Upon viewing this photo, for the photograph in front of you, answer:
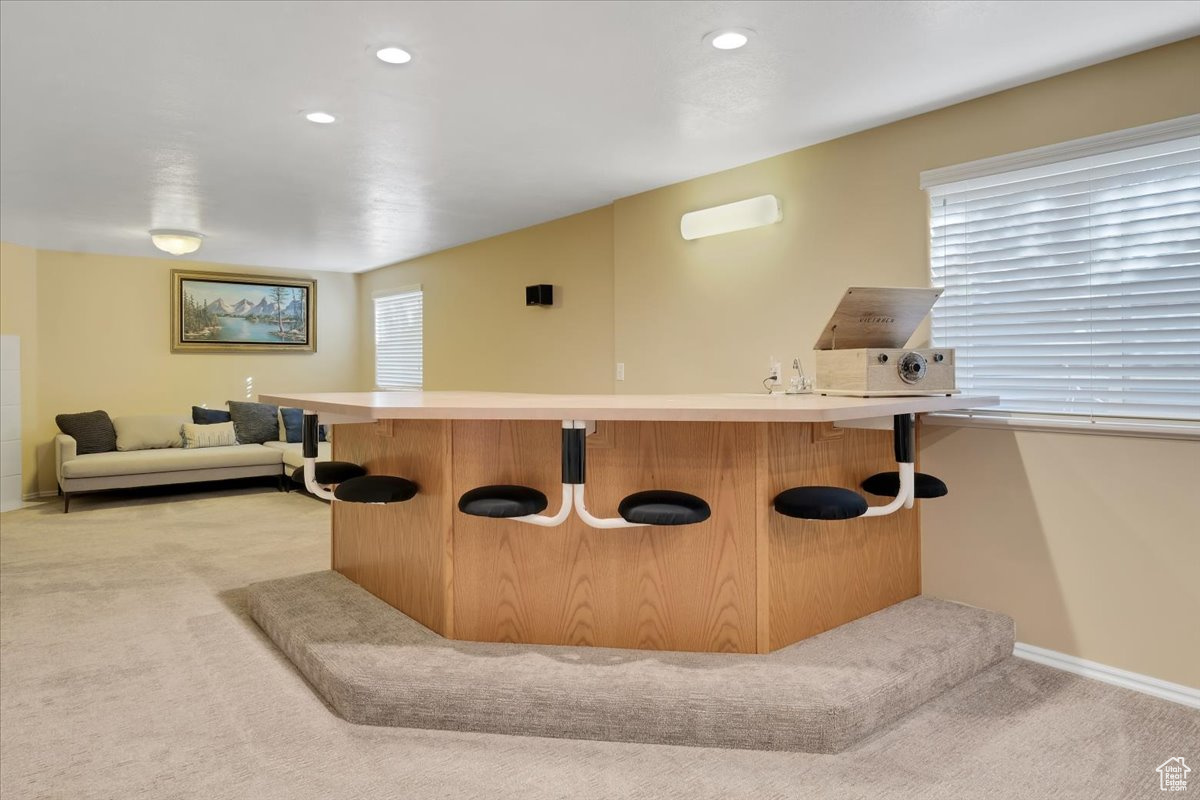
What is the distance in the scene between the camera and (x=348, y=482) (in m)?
2.71

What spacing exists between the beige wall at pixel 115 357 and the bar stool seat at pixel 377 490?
18.4ft

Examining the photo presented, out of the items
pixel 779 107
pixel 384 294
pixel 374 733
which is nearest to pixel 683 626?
pixel 374 733

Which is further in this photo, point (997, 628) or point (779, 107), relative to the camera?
point (779, 107)

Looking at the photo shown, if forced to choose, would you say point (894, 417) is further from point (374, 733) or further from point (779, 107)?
point (374, 733)

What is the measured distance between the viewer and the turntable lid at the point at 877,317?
2.76m

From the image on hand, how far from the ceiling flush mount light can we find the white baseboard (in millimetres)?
5990

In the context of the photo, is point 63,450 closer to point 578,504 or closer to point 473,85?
point 473,85

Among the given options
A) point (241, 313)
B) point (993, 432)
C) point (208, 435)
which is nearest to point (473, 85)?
point (993, 432)

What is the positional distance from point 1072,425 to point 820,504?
1216 millimetres

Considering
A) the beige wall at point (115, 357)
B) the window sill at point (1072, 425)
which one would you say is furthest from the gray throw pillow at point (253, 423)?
the window sill at point (1072, 425)

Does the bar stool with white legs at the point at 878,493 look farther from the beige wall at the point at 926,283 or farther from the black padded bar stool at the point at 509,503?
the black padded bar stool at the point at 509,503

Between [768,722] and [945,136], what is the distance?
2516 mm

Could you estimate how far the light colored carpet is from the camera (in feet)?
6.53

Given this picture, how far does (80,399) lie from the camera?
6.77m
